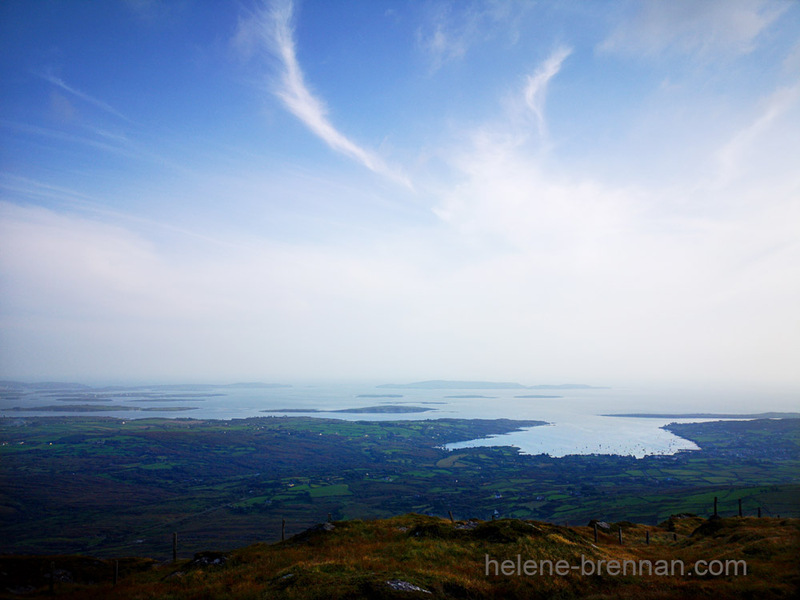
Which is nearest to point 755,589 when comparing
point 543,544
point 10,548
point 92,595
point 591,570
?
point 591,570

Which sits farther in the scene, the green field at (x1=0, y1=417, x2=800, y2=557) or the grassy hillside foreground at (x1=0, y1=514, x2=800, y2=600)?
the green field at (x1=0, y1=417, x2=800, y2=557)

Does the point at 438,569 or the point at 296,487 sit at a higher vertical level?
the point at 438,569

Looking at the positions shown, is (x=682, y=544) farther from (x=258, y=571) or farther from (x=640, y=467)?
(x=640, y=467)

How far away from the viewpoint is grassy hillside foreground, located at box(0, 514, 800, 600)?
64.5 feet

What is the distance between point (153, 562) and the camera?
113 feet

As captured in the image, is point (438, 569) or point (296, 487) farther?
point (296, 487)

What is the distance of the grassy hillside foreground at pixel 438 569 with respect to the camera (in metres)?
19.7

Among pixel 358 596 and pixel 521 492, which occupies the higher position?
pixel 358 596

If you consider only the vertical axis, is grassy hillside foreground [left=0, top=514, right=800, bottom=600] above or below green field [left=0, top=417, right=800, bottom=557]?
above

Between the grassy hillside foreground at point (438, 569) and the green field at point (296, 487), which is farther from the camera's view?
the green field at point (296, 487)

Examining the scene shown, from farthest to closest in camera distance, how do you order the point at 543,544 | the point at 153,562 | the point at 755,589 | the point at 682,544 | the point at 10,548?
the point at 10,548 < the point at 682,544 < the point at 153,562 < the point at 543,544 < the point at 755,589

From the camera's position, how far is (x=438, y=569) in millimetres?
22781

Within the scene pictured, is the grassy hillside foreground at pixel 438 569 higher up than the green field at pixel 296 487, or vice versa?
the grassy hillside foreground at pixel 438 569

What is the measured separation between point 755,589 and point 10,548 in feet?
392
